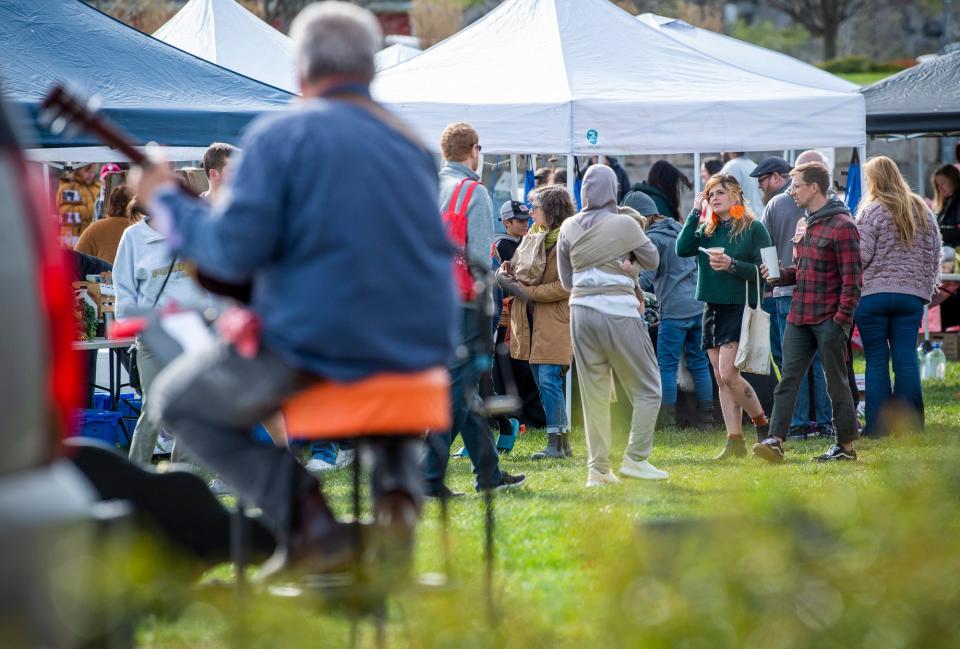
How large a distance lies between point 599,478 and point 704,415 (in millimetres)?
3057

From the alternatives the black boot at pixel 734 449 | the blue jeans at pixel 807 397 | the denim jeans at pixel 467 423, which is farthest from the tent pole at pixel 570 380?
the denim jeans at pixel 467 423

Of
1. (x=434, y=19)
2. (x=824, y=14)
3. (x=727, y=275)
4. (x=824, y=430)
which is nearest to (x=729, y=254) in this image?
(x=727, y=275)

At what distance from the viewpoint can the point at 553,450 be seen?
32.2 ft

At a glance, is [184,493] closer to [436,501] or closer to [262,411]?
[262,411]

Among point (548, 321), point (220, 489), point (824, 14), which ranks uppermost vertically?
point (824, 14)

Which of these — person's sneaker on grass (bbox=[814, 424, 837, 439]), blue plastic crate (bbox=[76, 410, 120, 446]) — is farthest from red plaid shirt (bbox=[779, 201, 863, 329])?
blue plastic crate (bbox=[76, 410, 120, 446])

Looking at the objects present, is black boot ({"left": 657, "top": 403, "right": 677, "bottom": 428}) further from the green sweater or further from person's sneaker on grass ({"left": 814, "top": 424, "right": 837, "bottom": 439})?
the green sweater

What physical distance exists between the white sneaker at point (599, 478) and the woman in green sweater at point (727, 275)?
134 cm

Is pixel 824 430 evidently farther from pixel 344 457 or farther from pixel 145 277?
pixel 145 277

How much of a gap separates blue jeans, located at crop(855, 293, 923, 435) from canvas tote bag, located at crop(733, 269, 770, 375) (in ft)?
4.54

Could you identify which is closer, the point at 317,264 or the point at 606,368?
the point at 317,264

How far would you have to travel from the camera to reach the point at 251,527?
15.9 ft

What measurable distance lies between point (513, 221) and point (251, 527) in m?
6.74

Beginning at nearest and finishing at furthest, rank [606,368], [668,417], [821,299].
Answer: [606,368], [821,299], [668,417]
